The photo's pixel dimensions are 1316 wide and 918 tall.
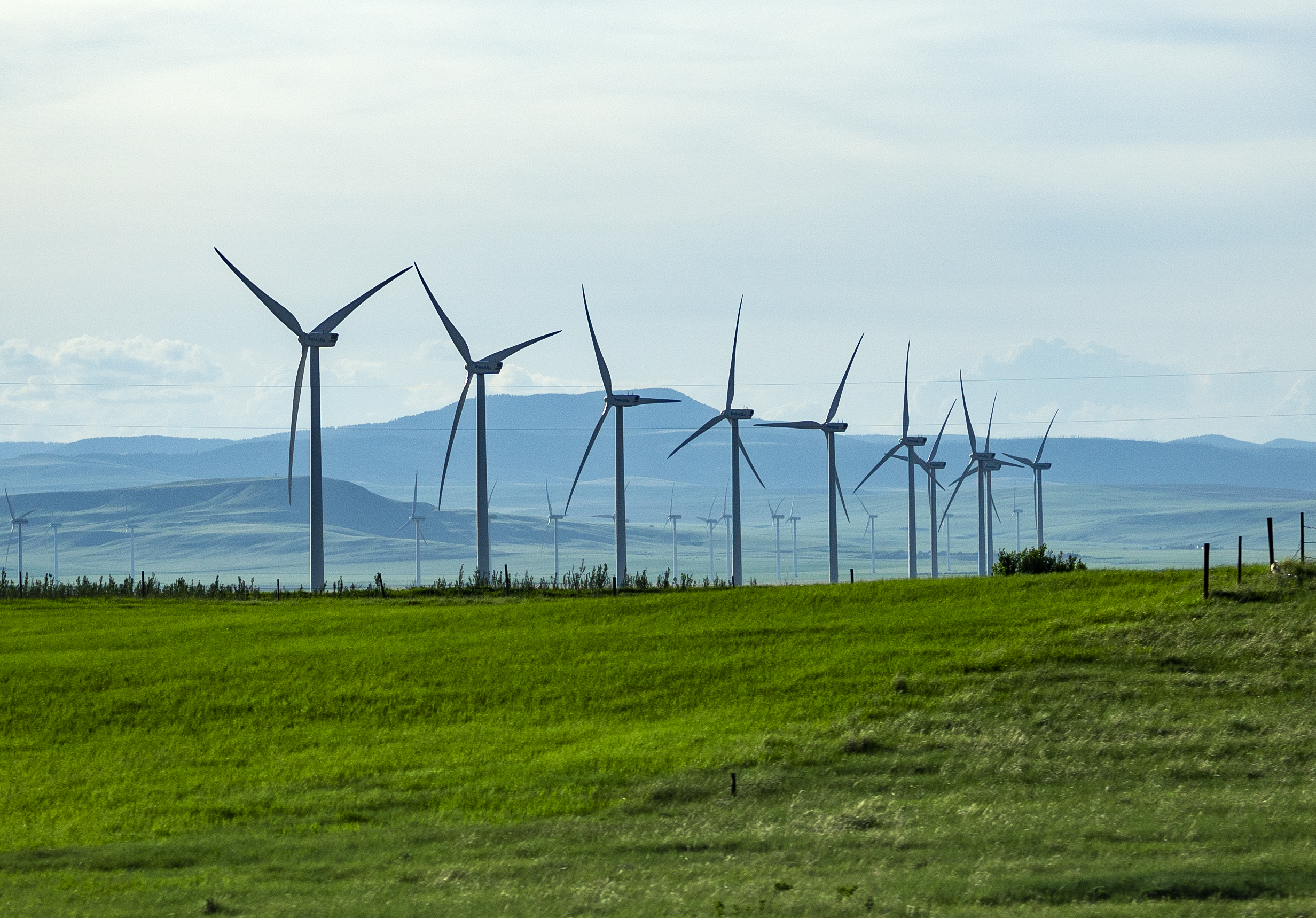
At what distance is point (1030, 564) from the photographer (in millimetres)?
59500

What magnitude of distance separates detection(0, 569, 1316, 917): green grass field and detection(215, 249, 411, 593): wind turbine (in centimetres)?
1290

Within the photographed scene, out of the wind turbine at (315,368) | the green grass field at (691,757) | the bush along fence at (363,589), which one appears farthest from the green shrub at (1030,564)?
the wind turbine at (315,368)

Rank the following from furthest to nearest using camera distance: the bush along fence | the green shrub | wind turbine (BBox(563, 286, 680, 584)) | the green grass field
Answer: wind turbine (BBox(563, 286, 680, 584)) → the bush along fence → the green shrub → the green grass field

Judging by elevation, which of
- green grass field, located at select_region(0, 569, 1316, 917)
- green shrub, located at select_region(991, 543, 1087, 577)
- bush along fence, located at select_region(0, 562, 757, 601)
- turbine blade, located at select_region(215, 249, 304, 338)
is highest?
turbine blade, located at select_region(215, 249, 304, 338)

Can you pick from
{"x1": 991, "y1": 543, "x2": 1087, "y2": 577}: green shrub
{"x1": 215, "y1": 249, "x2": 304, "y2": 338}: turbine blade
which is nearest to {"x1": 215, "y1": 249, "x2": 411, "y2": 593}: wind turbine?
{"x1": 215, "y1": 249, "x2": 304, "y2": 338}: turbine blade

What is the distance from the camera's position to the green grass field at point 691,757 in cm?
2105

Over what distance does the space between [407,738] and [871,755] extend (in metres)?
11.0

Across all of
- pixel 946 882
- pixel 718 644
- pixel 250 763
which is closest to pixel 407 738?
pixel 250 763

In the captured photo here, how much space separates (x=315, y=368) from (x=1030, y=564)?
33.8 m

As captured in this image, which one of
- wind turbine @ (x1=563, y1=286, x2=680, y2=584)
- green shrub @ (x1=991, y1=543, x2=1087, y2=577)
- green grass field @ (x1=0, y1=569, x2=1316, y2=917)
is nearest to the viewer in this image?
green grass field @ (x1=0, y1=569, x2=1316, y2=917)

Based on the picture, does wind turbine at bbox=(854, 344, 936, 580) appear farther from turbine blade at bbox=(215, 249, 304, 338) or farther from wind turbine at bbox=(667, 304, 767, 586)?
turbine blade at bbox=(215, 249, 304, 338)

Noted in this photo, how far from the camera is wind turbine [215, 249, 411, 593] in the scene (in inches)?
2584

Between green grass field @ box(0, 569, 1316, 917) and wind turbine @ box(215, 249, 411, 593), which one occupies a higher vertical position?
wind turbine @ box(215, 249, 411, 593)

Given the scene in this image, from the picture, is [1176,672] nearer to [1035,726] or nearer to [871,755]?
[1035,726]
